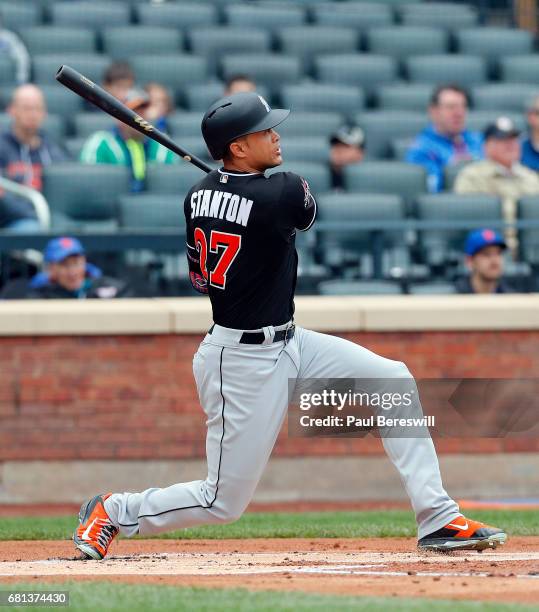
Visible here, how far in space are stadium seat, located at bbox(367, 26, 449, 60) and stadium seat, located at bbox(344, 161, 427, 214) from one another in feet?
11.3

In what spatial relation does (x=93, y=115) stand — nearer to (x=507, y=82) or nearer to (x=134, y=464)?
(x=134, y=464)

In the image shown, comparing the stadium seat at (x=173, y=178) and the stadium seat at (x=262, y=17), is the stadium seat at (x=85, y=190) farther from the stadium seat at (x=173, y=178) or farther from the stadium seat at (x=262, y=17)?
the stadium seat at (x=262, y=17)

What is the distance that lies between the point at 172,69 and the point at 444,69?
2712 mm

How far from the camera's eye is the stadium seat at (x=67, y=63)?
38.3ft

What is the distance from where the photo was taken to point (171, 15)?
Result: 13492 mm

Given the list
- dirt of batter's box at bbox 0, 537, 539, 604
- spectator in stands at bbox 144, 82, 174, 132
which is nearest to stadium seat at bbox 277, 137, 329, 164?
spectator in stands at bbox 144, 82, 174, 132

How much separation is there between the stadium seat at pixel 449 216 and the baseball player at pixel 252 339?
4341 mm

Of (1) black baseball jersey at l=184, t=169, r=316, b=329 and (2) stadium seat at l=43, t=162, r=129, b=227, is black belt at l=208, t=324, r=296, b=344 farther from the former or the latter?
(2) stadium seat at l=43, t=162, r=129, b=227

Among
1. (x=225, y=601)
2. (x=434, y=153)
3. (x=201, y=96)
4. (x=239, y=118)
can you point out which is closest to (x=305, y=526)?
(x=239, y=118)

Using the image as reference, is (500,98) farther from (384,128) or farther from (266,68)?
(266,68)

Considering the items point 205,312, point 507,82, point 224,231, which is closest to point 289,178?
point 224,231

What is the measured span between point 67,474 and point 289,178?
4.48 meters

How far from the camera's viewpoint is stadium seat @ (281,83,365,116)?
12125 millimetres

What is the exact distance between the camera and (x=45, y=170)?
9.62 m
